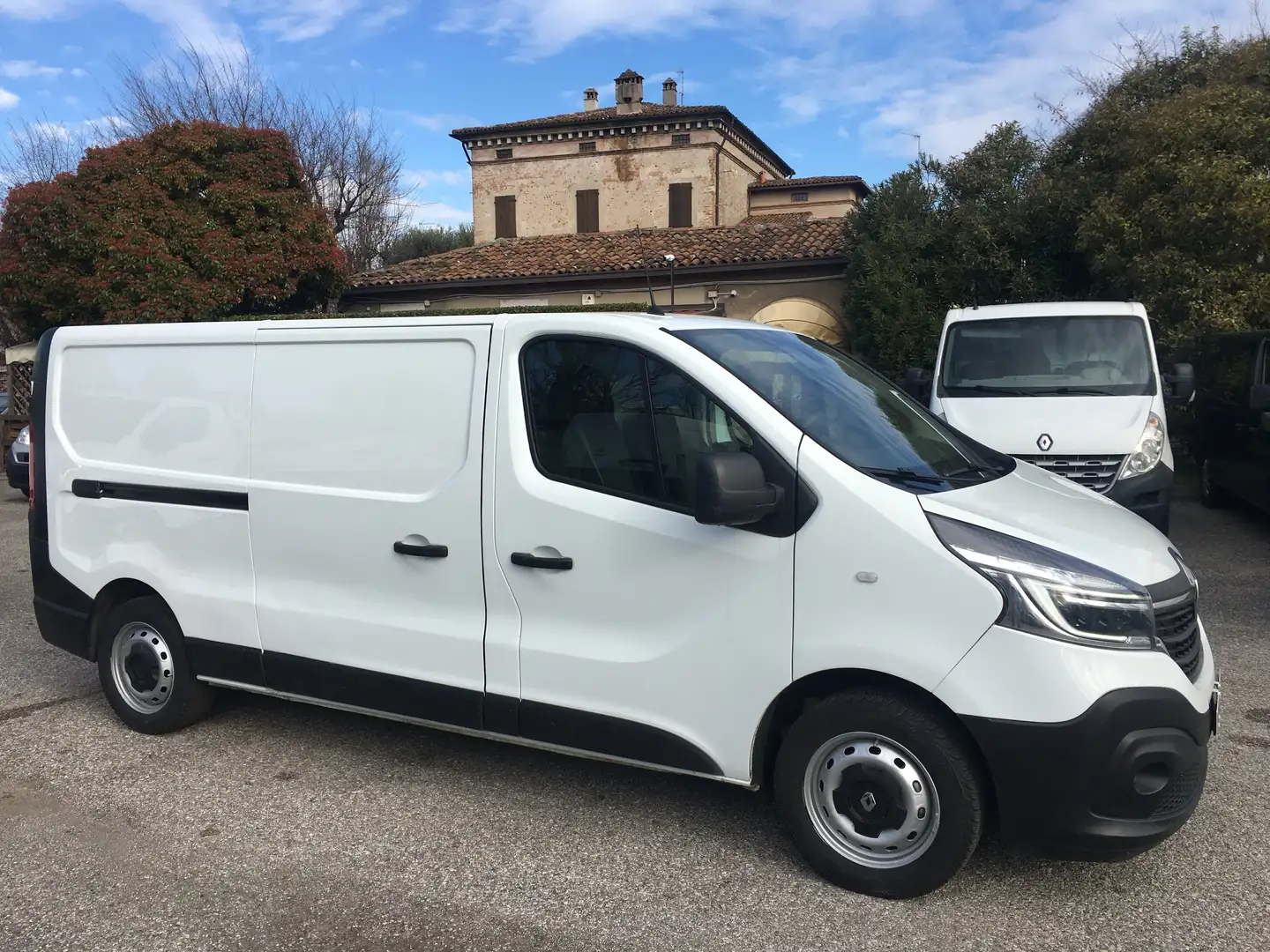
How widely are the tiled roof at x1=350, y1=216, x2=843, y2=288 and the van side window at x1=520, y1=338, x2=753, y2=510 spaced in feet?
62.0

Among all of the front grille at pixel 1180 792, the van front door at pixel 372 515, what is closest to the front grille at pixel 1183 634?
the front grille at pixel 1180 792

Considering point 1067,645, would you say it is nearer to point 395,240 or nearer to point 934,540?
point 934,540

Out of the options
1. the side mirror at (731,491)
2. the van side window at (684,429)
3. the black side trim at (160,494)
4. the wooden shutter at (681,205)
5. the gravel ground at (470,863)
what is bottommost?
the gravel ground at (470,863)

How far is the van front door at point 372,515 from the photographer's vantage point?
3818 millimetres

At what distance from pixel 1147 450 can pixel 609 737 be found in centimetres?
545

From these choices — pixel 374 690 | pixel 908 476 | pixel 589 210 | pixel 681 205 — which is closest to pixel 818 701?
pixel 908 476

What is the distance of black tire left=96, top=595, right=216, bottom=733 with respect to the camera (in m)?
4.71

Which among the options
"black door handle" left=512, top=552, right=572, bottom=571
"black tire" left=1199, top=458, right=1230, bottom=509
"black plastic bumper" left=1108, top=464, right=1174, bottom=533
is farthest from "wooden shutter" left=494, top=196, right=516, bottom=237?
"black door handle" left=512, top=552, right=572, bottom=571

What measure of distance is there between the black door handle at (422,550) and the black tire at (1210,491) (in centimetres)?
989

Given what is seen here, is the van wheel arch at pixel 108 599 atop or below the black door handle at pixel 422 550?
below

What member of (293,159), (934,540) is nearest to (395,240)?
(293,159)

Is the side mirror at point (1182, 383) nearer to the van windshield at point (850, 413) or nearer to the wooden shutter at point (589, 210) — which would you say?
the van windshield at point (850, 413)

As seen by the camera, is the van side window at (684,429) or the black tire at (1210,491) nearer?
the van side window at (684,429)

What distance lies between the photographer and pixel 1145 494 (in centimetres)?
707
